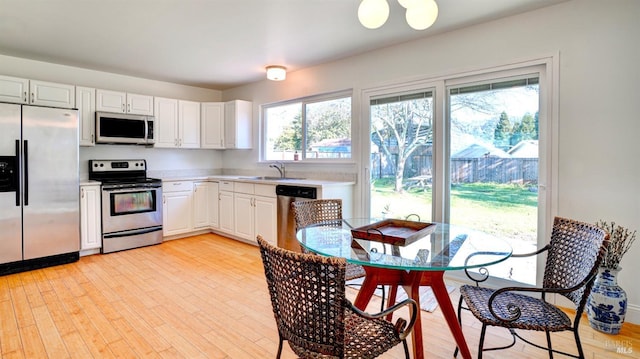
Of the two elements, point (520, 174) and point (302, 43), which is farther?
point (302, 43)

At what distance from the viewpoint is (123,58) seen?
4.09 metres

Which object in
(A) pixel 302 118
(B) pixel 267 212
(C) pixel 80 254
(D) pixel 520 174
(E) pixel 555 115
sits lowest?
(C) pixel 80 254

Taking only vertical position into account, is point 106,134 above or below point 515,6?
below

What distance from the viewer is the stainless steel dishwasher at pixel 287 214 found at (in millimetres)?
3908

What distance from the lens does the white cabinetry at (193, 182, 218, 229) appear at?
5.13 m

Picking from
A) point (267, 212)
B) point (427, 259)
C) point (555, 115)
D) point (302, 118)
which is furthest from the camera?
point (302, 118)

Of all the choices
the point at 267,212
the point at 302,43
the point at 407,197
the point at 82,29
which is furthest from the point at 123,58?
the point at 407,197

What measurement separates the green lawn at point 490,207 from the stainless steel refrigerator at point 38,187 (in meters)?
3.73

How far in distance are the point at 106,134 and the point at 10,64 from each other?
1.24 meters

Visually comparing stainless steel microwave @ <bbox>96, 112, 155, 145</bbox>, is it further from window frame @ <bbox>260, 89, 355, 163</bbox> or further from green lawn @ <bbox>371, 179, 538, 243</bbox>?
green lawn @ <bbox>371, 179, 538, 243</bbox>

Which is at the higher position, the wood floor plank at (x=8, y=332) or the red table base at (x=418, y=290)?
the red table base at (x=418, y=290)

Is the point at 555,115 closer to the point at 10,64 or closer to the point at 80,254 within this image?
the point at 80,254

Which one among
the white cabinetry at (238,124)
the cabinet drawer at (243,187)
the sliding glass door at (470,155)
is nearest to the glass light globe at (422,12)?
the sliding glass door at (470,155)

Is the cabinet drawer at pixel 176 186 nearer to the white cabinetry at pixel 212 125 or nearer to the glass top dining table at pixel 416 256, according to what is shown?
the white cabinetry at pixel 212 125
